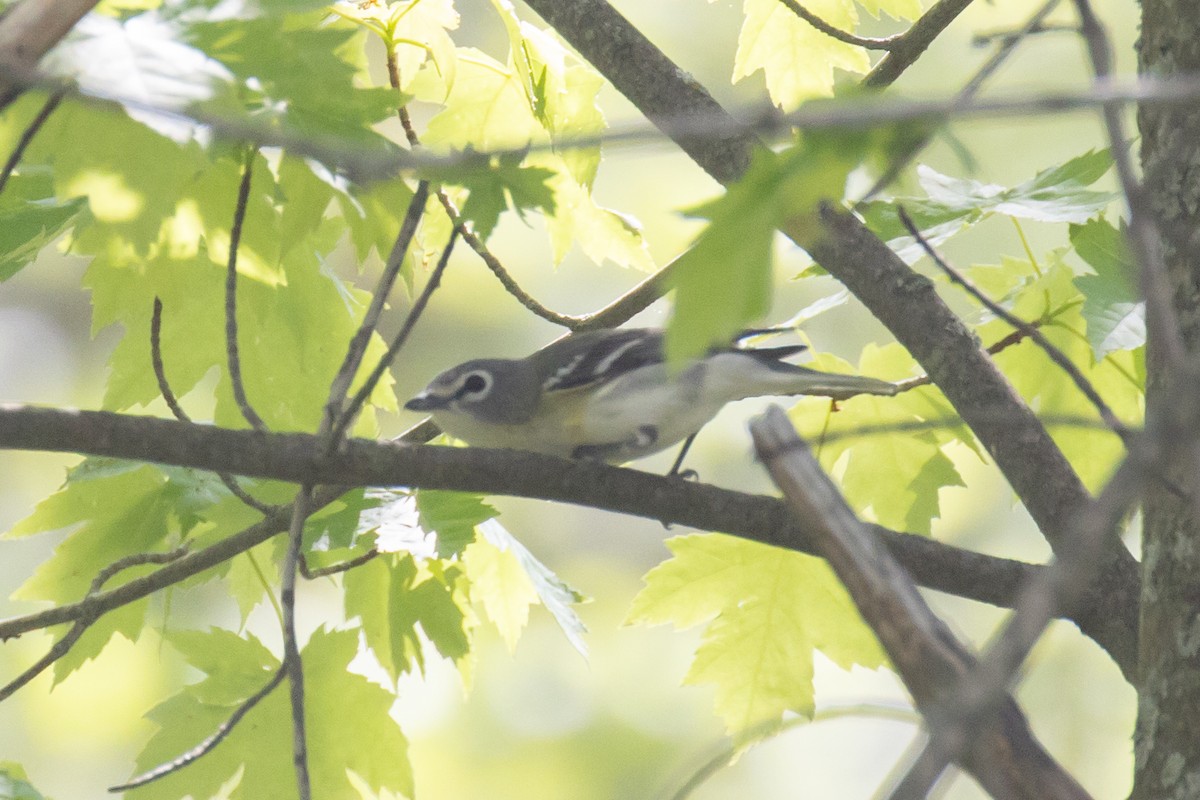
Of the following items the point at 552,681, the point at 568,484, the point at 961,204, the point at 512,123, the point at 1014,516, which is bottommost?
the point at 552,681

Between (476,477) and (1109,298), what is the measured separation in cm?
117

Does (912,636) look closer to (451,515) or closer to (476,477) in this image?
(476,477)

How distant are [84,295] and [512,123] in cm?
588

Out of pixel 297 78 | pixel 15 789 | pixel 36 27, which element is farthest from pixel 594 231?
pixel 15 789

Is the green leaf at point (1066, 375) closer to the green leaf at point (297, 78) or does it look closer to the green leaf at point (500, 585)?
the green leaf at point (500, 585)

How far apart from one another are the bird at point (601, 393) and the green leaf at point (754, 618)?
1.21 feet

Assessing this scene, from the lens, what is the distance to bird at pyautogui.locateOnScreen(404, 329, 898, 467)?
→ 2.85 m

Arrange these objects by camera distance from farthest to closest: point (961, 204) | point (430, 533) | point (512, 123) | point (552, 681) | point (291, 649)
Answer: point (552, 681) → point (512, 123) → point (961, 204) → point (430, 533) → point (291, 649)

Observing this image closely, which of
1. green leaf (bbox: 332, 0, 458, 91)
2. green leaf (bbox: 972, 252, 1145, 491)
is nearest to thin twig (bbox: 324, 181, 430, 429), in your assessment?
green leaf (bbox: 332, 0, 458, 91)

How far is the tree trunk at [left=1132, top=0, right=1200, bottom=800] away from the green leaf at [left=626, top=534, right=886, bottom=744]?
0.90m

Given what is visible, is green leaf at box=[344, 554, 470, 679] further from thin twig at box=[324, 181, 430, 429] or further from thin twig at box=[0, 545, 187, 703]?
thin twig at box=[324, 181, 430, 429]

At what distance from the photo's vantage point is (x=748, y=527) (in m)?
2.07

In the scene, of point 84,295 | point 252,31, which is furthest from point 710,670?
point 84,295

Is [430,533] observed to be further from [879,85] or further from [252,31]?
[879,85]
